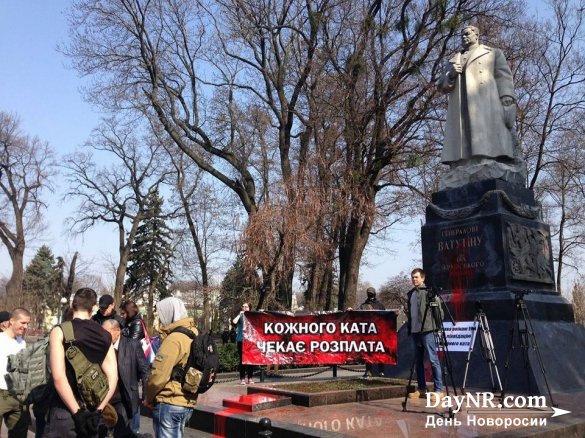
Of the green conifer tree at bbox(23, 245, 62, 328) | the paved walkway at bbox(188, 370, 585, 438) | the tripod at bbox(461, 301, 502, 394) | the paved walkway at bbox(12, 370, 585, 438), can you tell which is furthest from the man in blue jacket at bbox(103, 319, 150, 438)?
the green conifer tree at bbox(23, 245, 62, 328)

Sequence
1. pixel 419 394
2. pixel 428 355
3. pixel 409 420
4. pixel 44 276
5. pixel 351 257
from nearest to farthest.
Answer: pixel 409 420, pixel 428 355, pixel 419 394, pixel 351 257, pixel 44 276

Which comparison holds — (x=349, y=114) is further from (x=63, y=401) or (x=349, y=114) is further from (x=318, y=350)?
(x=63, y=401)

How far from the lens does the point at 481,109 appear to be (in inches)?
469

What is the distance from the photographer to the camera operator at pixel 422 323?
26.5 feet

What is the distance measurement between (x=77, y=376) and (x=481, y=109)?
9930mm

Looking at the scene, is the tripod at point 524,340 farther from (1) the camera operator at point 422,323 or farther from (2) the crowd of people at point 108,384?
(2) the crowd of people at point 108,384

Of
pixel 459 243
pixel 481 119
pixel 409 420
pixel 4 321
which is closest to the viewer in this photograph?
pixel 4 321

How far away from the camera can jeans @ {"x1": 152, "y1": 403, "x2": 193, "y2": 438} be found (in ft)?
15.6

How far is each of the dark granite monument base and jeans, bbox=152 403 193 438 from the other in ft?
19.6

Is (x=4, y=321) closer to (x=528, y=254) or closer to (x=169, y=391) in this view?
(x=169, y=391)

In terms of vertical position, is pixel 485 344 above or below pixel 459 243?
below

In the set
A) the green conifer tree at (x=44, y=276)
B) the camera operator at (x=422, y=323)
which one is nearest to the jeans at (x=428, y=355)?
the camera operator at (x=422, y=323)

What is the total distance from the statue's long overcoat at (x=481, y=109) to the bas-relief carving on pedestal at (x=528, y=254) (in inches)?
67.4

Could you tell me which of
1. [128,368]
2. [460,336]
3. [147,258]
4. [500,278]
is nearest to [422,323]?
[460,336]
